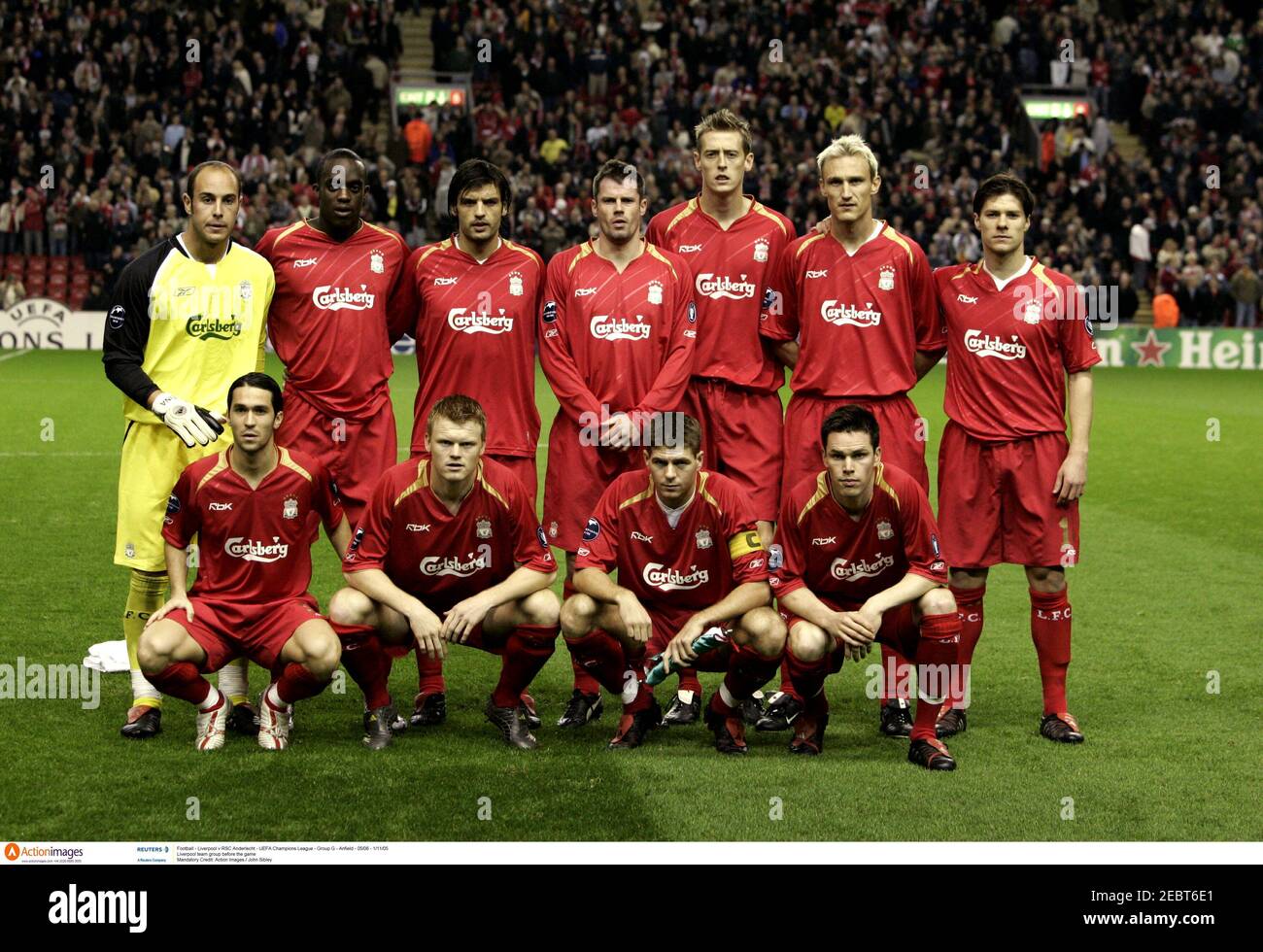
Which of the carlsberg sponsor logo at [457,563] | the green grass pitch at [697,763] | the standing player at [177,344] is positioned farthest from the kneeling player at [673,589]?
the standing player at [177,344]

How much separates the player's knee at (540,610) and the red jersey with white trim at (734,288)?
131cm

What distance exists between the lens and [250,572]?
5.94 meters

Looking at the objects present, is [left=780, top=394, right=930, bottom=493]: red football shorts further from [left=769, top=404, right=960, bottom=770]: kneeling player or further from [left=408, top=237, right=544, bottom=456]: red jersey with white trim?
[left=408, top=237, right=544, bottom=456]: red jersey with white trim

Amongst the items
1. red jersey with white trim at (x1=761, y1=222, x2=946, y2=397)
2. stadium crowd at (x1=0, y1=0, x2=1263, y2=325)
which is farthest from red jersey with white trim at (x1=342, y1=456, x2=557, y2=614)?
stadium crowd at (x1=0, y1=0, x2=1263, y2=325)

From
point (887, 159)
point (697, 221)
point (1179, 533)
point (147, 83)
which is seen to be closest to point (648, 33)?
point (887, 159)

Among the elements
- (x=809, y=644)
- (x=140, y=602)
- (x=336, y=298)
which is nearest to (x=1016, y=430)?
(x=809, y=644)

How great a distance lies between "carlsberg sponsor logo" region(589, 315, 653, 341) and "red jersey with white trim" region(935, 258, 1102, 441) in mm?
1233

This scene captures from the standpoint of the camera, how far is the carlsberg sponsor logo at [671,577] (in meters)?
6.03

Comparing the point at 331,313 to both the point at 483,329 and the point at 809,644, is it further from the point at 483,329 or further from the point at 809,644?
the point at 809,644

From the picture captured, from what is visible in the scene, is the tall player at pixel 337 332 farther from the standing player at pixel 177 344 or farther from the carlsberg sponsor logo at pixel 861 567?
the carlsberg sponsor logo at pixel 861 567

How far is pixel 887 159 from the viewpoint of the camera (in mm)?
28562

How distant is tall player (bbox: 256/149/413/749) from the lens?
6418mm

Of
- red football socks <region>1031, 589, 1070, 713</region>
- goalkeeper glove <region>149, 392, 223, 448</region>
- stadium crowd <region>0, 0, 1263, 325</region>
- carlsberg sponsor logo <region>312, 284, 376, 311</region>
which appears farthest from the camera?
stadium crowd <region>0, 0, 1263, 325</region>
